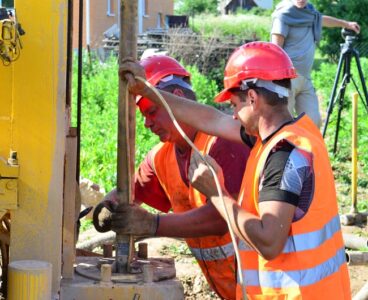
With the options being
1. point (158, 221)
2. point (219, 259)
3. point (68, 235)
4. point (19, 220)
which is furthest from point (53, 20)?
point (219, 259)

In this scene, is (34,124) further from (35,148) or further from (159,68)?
(159,68)

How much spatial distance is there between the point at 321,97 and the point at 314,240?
20.7m

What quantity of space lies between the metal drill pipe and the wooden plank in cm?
20

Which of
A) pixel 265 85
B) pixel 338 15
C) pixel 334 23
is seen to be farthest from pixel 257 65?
pixel 338 15

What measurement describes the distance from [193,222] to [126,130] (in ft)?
1.75

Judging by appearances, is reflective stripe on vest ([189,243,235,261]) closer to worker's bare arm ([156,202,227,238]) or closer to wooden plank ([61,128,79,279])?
worker's bare arm ([156,202,227,238])

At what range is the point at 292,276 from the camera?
2982 mm

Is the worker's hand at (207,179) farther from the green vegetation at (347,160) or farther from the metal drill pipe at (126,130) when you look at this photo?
the green vegetation at (347,160)

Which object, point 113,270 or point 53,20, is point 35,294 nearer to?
point 113,270

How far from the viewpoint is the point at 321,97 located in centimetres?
2328

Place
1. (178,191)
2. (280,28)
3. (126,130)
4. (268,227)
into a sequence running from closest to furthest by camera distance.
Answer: (268,227) < (126,130) < (178,191) < (280,28)

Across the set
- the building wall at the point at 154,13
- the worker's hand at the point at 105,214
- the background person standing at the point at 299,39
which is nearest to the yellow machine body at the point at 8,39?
the worker's hand at the point at 105,214

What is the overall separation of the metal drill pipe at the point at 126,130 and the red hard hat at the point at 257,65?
0.38 m

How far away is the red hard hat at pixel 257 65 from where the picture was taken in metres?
3.14
